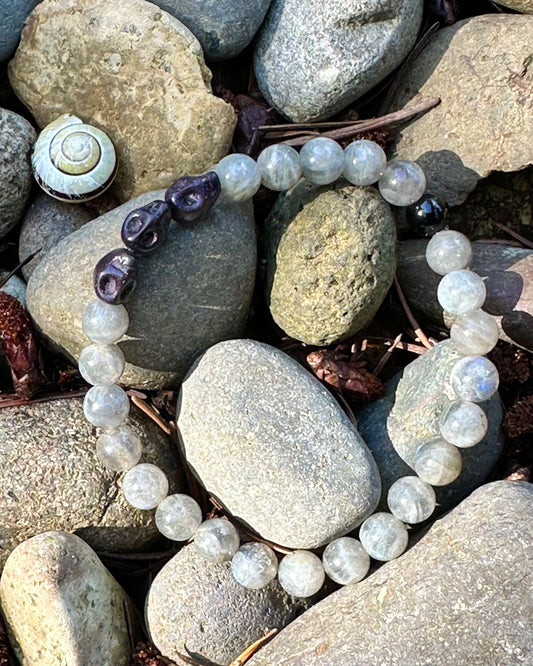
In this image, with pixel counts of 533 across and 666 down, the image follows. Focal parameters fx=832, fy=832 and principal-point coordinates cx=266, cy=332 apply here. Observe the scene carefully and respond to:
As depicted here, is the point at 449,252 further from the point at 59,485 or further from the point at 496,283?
the point at 59,485

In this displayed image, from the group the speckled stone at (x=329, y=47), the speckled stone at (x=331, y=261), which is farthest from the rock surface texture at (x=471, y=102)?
the speckled stone at (x=331, y=261)

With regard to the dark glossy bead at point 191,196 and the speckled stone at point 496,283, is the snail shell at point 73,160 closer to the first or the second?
the dark glossy bead at point 191,196

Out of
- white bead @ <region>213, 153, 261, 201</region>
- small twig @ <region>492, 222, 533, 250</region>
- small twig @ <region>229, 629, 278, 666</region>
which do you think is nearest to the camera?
small twig @ <region>229, 629, 278, 666</region>

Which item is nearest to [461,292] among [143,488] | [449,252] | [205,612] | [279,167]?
[449,252]

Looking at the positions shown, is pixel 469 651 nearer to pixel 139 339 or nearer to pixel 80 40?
pixel 139 339

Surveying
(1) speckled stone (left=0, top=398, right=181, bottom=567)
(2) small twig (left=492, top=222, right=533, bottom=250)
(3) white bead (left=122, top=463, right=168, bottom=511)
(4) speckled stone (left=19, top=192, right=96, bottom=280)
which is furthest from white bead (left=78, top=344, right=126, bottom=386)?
(2) small twig (left=492, top=222, right=533, bottom=250)

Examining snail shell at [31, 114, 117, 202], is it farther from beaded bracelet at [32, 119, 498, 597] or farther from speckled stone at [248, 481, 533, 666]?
speckled stone at [248, 481, 533, 666]

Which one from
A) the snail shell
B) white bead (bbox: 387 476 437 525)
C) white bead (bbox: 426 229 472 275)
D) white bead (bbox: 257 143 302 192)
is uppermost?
the snail shell
